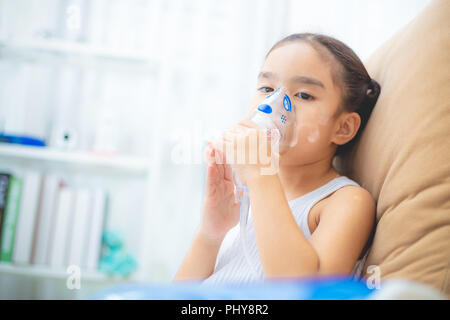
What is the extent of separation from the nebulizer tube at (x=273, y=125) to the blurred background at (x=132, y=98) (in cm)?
98

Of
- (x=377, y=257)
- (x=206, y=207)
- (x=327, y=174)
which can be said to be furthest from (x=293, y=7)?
(x=377, y=257)

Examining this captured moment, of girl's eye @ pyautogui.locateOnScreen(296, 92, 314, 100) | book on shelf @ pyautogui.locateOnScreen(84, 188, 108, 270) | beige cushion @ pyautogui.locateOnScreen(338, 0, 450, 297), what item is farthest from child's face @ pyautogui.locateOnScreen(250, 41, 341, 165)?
book on shelf @ pyautogui.locateOnScreen(84, 188, 108, 270)

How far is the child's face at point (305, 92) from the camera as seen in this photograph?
0.76 metres

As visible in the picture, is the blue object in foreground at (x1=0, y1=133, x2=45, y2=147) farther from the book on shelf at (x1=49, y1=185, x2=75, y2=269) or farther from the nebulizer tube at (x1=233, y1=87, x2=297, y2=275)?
the nebulizer tube at (x1=233, y1=87, x2=297, y2=275)

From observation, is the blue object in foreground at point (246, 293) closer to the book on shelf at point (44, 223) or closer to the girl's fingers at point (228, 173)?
the girl's fingers at point (228, 173)

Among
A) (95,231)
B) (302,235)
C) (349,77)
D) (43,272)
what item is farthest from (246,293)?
(43,272)

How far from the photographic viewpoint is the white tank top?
2.34 ft

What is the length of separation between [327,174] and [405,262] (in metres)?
0.32

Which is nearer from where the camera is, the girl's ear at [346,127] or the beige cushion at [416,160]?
the beige cushion at [416,160]

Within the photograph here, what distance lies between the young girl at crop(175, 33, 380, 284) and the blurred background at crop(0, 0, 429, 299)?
2.90 feet

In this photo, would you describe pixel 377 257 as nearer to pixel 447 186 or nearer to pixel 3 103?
pixel 447 186

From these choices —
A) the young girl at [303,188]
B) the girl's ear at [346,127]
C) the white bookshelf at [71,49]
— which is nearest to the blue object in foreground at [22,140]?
the white bookshelf at [71,49]

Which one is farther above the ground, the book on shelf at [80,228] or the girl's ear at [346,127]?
the girl's ear at [346,127]

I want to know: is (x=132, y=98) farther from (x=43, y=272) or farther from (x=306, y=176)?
(x=306, y=176)
